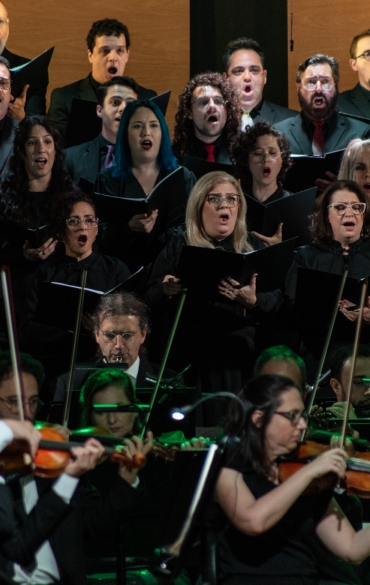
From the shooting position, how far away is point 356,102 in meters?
5.42

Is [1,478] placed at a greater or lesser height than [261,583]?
greater

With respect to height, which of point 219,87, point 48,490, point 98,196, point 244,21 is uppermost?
point 244,21

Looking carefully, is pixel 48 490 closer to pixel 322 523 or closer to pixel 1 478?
pixel 1 478

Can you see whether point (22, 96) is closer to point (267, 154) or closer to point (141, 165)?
point (141, 165)

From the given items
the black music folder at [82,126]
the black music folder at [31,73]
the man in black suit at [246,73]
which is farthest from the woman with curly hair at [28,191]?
the man in black suit at [246,73]

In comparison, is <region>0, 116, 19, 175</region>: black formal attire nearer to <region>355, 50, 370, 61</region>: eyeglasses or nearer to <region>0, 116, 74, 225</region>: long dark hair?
<region>0, 116, 74, 225</region>: long dark hair

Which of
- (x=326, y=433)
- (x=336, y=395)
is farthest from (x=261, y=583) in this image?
(x=336, y=395)

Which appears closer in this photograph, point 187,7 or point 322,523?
point 322,523

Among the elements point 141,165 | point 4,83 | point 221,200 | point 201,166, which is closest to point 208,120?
point 201,166

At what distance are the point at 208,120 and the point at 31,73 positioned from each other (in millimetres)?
846

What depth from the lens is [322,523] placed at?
2672mm

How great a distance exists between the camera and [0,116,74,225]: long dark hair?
4.33 meters

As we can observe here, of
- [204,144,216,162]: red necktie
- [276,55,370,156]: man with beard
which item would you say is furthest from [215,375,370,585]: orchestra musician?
[276,55,370,156]: man with beard

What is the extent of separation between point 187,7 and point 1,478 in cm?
433
